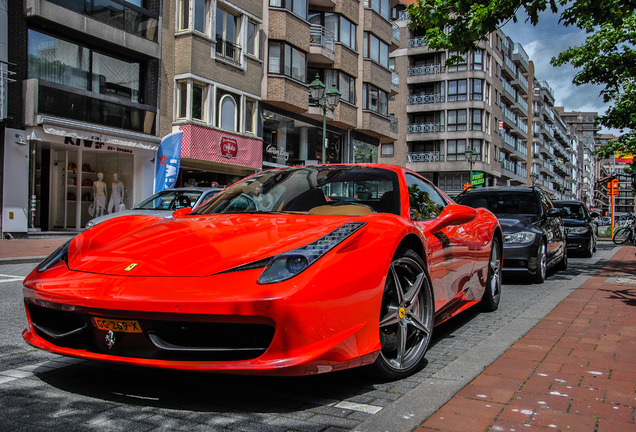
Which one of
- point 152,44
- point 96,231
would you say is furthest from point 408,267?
point 152,44

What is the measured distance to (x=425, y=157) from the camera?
54.1 m

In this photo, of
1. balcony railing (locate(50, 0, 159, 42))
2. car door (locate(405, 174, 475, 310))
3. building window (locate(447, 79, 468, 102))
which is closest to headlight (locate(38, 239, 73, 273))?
car door (locate(405, 174, 475, 310))

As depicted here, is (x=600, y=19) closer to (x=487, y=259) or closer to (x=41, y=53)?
(x=487, y=259)

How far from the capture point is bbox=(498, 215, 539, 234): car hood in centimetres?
858

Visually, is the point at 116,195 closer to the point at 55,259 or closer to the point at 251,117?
the point at 251,117

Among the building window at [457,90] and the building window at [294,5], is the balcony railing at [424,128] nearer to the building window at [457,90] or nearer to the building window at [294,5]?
the building window at [457,90]

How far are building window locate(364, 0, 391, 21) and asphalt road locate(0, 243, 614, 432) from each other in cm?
3067

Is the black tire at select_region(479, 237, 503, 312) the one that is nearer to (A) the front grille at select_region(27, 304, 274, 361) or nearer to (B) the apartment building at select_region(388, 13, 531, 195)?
(A) the front grille at select_region(27, 304, 274, 361)

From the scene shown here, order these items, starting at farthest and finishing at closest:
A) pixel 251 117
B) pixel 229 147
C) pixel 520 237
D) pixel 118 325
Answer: pixel 251 117, pixel 229 147, pixel 520 237, pixel 118 325

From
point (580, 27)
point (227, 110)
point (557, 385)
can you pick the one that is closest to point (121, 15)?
point (227, 110)

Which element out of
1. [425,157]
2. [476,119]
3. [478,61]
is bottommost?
[425,157]

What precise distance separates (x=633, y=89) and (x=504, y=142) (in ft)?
137

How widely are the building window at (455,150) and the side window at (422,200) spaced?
162ft

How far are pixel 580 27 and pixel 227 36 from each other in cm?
1389
